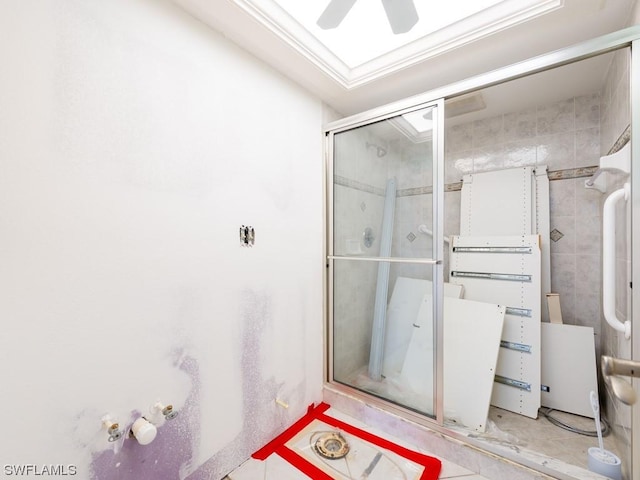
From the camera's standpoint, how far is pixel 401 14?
1343 millimetres

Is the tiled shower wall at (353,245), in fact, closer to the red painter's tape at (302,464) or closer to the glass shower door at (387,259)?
the glass shower door at (387,259)

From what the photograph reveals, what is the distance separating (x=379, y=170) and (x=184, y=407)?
1787mm

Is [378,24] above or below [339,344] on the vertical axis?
above

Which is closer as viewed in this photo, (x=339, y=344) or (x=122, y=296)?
(x=122, y=296)

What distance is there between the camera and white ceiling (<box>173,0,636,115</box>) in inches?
51.5

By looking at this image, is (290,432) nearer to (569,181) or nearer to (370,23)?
(370,23)

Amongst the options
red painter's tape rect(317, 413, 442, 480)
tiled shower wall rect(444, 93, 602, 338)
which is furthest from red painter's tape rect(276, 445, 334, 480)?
tiled shower wall rect(444, 93, 602, 338)

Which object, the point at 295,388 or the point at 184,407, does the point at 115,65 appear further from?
the point at 295,388

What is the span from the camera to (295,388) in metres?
1.89

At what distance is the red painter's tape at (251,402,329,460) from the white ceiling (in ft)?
7.45

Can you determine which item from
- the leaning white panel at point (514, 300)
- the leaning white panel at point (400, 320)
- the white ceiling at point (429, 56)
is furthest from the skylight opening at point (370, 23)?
the leaning white panel at point (514, 300)

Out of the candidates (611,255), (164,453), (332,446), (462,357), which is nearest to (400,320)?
(462,357)

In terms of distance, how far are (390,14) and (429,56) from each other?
1.34 feet

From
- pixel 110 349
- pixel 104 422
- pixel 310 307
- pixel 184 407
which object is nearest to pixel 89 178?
pixel 110 349
